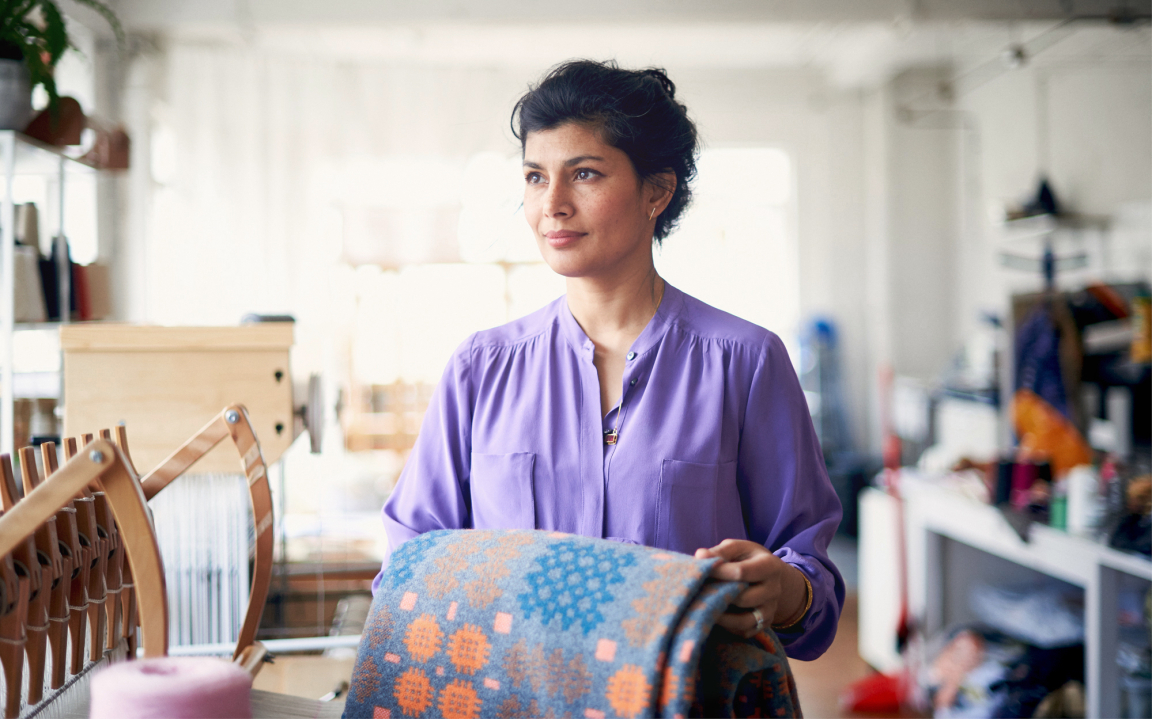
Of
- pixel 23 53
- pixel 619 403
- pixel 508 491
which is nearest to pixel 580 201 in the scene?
pixel 619 403

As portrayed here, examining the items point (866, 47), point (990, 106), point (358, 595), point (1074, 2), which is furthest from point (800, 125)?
point (358, 595)

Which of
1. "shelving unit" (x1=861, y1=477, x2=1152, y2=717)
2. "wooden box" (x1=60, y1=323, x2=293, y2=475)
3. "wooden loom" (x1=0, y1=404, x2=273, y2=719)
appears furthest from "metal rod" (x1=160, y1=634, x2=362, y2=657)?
"shelving unit" (x1=861, y1=477, x2=1152, y2=717)

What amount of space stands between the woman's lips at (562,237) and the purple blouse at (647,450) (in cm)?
13

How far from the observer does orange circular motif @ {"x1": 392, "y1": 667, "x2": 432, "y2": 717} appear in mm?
730

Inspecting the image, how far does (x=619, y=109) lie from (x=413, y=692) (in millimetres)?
704

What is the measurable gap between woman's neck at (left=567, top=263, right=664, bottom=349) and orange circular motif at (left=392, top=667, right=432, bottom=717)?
1.68 ft

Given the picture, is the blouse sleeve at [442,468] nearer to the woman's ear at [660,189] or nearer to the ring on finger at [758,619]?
the woman's ear at [660,189]

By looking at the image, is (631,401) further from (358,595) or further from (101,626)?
(358,595)

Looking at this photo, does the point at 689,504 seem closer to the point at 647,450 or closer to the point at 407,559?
the point at 647,450

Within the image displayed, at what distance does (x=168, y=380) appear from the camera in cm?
143

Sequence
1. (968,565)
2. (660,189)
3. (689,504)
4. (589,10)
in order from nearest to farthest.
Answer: (689,504)
(660,189)
(968,565)
(589,10)

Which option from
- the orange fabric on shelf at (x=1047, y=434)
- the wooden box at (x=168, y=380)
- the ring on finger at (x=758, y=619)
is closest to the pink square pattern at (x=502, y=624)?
the ring on finger at (x=758, y=619)

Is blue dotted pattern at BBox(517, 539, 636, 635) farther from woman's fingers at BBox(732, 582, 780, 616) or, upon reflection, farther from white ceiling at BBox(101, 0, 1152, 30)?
white ceiling at BBox(101, 0, 1152, 30)

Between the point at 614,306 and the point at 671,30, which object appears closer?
the point at 614,306
